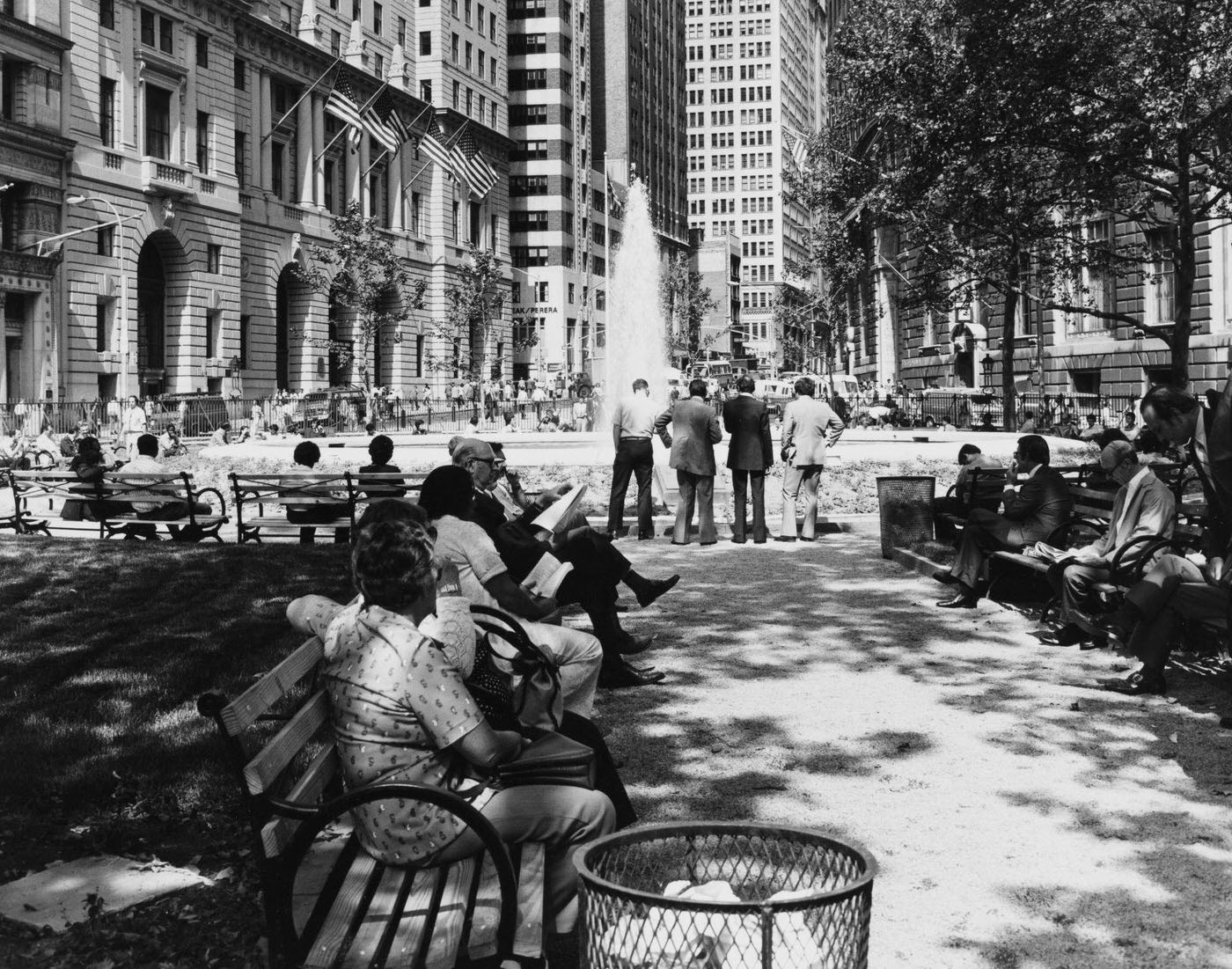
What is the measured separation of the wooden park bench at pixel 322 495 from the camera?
13.8 m

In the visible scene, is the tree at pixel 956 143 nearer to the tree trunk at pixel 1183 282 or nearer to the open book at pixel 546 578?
the tree trunk at pixel 1183 282

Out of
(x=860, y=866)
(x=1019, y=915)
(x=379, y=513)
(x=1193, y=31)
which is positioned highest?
(x=1193, y=31)

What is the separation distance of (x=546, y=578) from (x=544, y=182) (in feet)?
306

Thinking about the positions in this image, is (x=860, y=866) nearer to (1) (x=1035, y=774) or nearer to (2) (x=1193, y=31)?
(1) (x=1035, y=774)

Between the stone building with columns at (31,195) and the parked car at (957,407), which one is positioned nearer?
the stone building with columns at (31,195)

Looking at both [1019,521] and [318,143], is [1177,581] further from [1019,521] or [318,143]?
[318,143]

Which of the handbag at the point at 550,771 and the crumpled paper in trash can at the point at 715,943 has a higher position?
the handbag at the point at 550,771

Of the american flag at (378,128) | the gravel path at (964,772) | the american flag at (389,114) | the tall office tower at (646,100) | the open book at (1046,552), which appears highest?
the tall office tower at (646,100)

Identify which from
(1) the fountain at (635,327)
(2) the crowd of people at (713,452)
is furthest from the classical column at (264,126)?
(2) the crowd of people at (713,452)

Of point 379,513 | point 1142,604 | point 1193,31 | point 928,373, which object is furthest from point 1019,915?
point 928,373

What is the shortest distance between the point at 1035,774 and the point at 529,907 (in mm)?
3314

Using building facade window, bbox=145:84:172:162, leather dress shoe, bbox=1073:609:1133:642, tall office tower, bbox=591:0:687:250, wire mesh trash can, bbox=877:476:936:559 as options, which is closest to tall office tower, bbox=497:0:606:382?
tall office tower, bbox=591:0:687:250

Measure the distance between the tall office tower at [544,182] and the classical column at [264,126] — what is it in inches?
1391

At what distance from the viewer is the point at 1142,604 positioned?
7.38 meters
